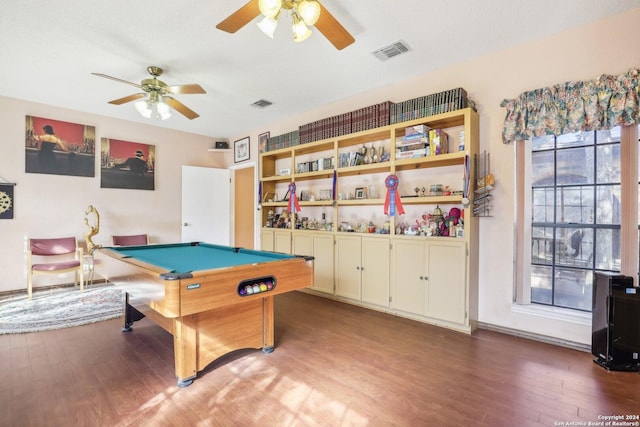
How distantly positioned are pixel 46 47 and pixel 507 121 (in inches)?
177

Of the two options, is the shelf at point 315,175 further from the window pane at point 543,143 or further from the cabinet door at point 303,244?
the window pane at point 543,143

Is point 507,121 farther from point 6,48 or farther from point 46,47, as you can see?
point 6,48

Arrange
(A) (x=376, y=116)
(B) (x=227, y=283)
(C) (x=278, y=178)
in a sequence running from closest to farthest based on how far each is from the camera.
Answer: (B) (x=227, y=283) < (A) (x=376, y=116) < (C) (x=278, y=178)

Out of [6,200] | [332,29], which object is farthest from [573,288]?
[6,200]

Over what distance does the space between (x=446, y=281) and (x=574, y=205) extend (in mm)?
1385

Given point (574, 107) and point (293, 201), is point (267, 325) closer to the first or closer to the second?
point (293, 201)

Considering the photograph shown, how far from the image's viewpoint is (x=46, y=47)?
9.49 feet

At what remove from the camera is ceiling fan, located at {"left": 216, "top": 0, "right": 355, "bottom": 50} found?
1.82 metres

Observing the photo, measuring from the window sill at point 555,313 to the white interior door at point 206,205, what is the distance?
5.11m

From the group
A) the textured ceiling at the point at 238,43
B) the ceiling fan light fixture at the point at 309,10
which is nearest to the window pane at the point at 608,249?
the textured ceiling at the point at 238,43

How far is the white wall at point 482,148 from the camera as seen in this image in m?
2.60

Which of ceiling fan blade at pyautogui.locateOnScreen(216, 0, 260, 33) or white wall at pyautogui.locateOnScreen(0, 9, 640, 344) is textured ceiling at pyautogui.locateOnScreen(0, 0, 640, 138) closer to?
white wall at pyautogui.locateOnScreen(0, 9, 640, 344)

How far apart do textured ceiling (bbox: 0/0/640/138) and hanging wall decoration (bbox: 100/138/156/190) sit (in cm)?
102

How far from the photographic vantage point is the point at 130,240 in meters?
5.04
